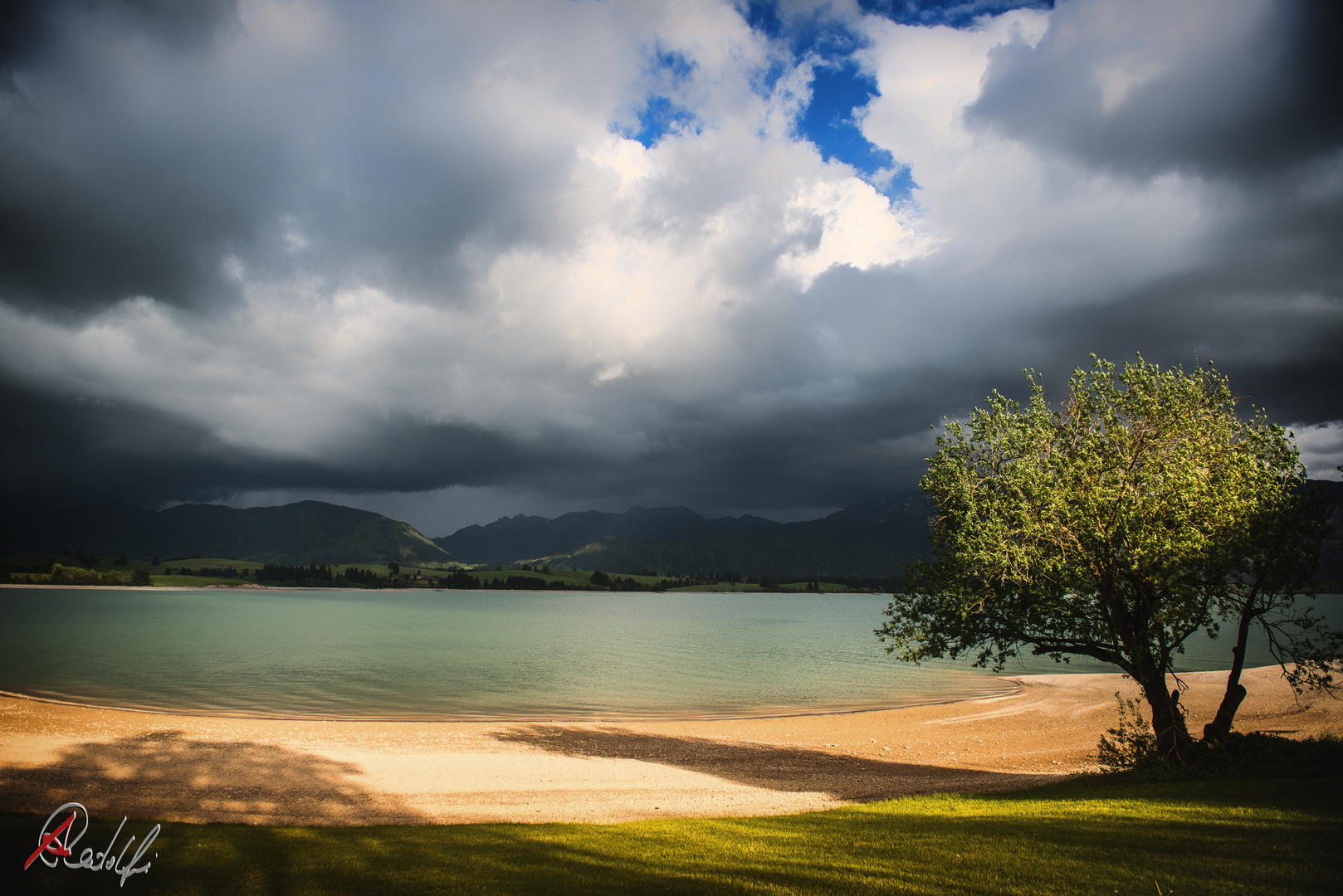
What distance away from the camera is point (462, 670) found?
6216 cm

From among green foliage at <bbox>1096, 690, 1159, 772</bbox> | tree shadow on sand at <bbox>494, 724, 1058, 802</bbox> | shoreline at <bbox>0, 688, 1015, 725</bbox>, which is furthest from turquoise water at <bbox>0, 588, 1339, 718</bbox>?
green foliage at <bbox>1096, 690, 1159, 772</bbox>

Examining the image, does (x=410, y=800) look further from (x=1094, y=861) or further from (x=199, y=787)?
(x=1094, y=861)

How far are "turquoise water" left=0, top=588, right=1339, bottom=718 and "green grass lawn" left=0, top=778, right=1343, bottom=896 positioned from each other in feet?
97.6

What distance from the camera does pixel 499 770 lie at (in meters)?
26.1

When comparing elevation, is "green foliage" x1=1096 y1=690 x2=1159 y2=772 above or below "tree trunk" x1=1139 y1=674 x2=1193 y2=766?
below

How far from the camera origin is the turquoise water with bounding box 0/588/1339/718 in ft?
148

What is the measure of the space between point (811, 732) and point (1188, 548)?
82.7 feet

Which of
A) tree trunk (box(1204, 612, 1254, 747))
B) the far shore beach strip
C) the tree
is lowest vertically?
the far shore beach strip

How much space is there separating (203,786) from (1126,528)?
3384 cm
